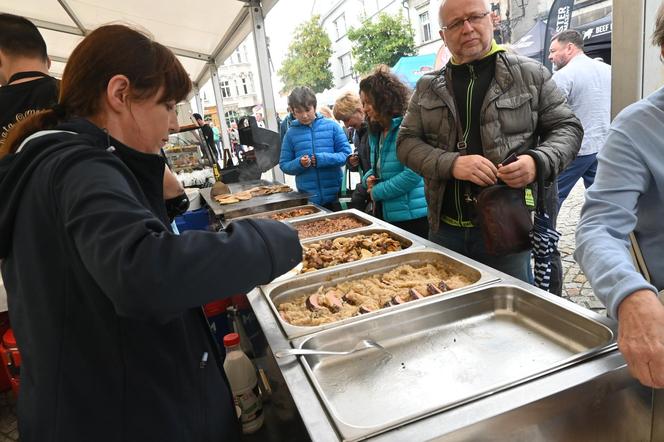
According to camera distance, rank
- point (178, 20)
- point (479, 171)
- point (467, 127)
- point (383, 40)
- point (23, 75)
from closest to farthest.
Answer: point (479, 171), point (467, 127), point (23, 75), point (178, 20), point (383, 40)

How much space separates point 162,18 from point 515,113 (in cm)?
653

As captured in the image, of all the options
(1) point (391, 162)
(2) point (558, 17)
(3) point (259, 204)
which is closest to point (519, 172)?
(1) point (391, 162)

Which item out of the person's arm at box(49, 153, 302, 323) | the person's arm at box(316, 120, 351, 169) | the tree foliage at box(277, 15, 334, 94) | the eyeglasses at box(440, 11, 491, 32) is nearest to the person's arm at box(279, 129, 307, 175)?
the person's arm at box(316, 120, 351, 169)

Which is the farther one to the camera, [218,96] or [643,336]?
[218,96]

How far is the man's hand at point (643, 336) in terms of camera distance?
0.84 m

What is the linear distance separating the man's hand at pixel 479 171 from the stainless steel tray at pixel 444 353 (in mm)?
549

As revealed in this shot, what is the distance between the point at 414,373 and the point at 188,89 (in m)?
0.97

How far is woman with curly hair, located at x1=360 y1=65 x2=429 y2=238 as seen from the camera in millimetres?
2828

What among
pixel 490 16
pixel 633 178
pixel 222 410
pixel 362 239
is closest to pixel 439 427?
pixel 222 410

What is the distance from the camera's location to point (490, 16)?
1.97m

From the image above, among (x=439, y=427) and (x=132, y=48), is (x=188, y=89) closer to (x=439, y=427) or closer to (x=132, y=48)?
(x=132, y=48)

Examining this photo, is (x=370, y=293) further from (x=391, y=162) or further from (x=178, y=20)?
(x=178, y=20)

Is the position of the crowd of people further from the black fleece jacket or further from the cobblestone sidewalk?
the cobblestone sidewalk

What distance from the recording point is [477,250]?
2.10 metres
